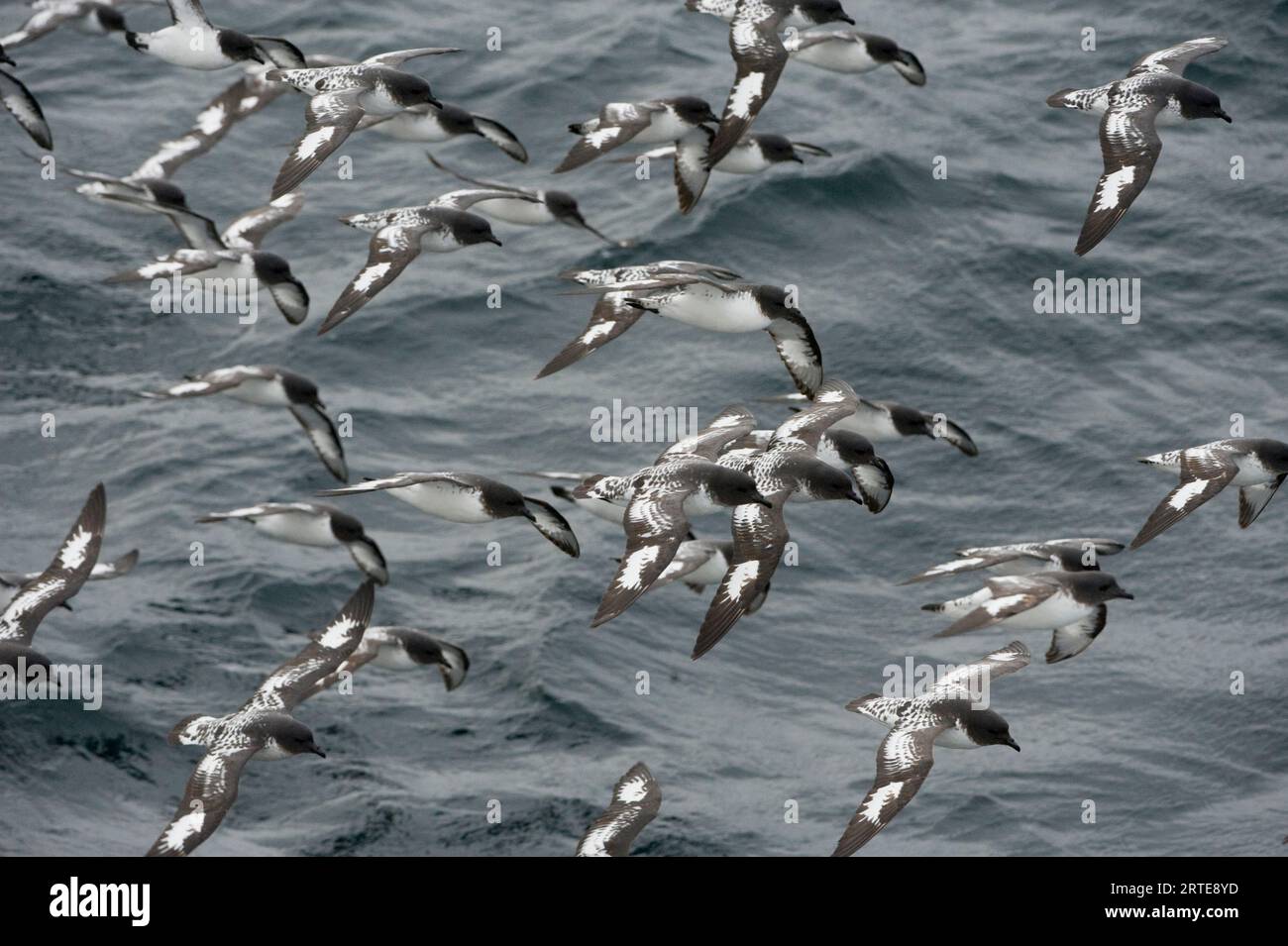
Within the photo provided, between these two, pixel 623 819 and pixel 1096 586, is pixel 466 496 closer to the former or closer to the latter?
pixel 623 819

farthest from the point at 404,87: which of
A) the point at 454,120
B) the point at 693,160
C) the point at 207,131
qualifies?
the point at 207,131

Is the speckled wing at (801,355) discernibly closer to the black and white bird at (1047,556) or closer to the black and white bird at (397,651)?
the black and white bird at (1047,556)

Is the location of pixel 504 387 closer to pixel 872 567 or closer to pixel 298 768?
pixel 872 567

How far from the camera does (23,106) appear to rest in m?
20.1

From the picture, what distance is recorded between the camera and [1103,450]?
21.6 metres

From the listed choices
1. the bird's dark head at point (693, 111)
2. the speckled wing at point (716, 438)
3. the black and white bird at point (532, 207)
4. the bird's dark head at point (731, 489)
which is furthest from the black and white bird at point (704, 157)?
the bird's dark head at point (731, 489)

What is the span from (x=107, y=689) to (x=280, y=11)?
43.6 ft

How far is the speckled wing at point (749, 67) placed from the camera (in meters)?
16.7

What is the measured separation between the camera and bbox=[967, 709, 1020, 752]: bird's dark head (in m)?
15.7

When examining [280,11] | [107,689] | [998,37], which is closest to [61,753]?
[107,689]

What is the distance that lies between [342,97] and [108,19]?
5842mm

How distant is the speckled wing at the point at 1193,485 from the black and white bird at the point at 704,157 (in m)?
4.58

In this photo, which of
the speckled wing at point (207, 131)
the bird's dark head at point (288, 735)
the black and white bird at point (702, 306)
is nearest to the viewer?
the bird's dark head at point (288, 735)

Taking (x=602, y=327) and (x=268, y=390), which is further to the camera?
(x=268, y=390)
